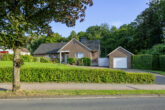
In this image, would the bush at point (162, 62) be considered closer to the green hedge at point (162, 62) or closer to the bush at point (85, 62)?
the green hedge at point (162, 62)

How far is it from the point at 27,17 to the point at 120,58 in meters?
23.4

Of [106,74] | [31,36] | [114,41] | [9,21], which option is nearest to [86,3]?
[31,36]

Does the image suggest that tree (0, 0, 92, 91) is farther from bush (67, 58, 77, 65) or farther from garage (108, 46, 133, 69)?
bush (67, 58, 77, 65)

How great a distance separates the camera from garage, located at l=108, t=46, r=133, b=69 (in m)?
28.3

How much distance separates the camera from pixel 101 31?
71875mm

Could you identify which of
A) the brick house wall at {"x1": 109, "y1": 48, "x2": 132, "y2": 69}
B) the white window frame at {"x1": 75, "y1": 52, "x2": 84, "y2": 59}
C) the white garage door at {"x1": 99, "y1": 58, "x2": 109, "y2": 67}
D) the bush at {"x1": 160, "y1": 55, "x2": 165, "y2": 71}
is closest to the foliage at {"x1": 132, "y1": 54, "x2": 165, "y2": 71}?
the bush at {"x1": 160, "y1": 55, "x2": 165, "y2": 71}

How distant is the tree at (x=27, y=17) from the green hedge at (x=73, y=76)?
376 centimetres

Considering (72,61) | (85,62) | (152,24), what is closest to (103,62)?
(85,62)

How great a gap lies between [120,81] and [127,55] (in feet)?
57.0

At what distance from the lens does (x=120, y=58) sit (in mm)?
28359

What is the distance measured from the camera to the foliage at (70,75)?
11461 mm

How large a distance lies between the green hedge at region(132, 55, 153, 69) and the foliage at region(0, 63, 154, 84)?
1476cm

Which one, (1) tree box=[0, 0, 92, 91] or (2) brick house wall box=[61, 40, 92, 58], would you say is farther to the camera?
(2) brick house wall box=[61, 40, 92, 58]

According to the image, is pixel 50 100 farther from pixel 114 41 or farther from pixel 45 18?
pixel 114 41
